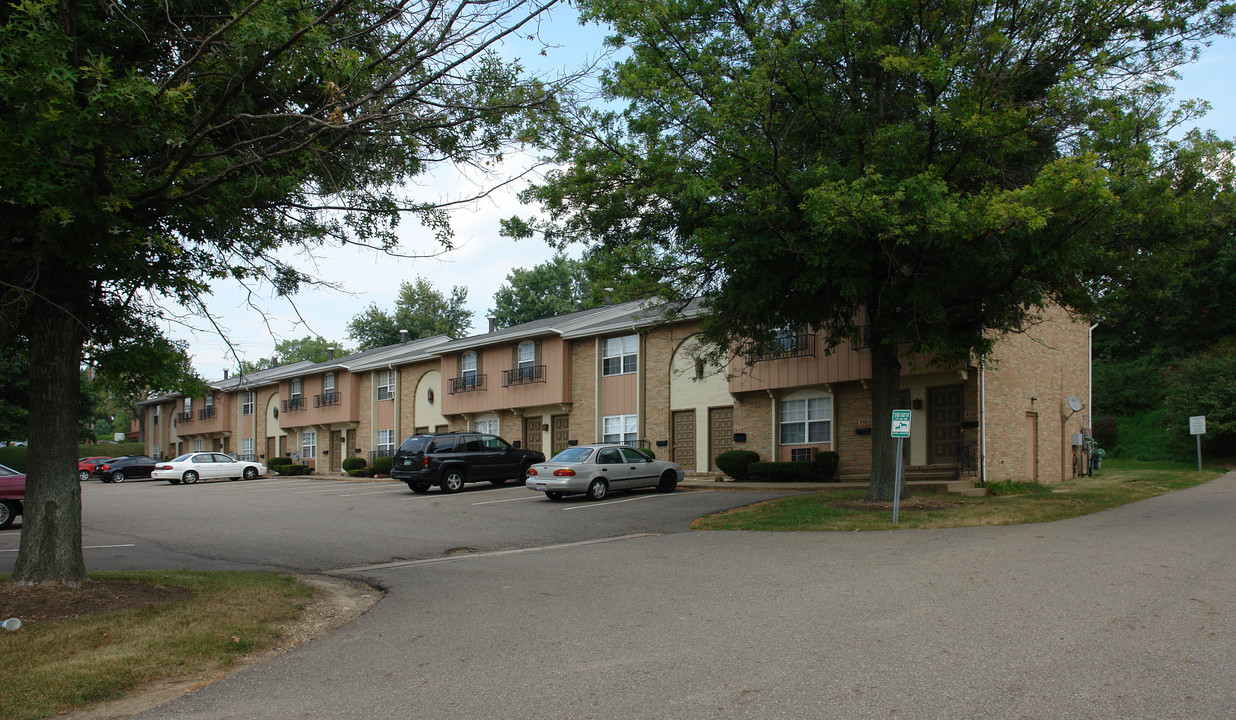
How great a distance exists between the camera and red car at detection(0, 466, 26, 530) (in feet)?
50.5

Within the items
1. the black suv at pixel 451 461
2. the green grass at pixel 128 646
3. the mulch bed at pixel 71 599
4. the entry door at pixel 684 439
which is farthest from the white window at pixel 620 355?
the mulch bed at pixel 71 599

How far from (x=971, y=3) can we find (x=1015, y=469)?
43.6 feet

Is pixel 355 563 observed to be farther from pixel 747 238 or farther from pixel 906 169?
pixel 906 169

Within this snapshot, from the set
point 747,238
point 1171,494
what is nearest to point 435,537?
point 747,238

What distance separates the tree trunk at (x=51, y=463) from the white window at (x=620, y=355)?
2098 centimetres

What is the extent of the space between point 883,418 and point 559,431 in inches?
659

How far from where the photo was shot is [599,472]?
2002cm

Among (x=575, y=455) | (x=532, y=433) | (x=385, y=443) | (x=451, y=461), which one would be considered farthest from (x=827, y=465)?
(x=385, y=443)

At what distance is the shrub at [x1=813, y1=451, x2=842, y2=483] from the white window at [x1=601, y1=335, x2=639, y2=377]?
815 cm

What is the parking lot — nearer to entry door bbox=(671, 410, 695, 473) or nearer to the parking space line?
the parking space line

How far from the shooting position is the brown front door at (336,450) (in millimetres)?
42312

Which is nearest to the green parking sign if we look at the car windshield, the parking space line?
the parking space line

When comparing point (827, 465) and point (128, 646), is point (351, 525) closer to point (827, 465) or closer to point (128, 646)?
point (128, 646)

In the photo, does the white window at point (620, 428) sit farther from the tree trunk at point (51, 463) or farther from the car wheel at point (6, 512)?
the tree trunk at point (51, 463)
